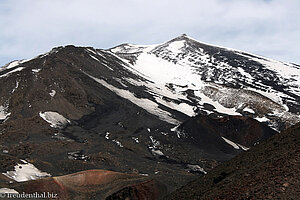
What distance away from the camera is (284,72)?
399ft

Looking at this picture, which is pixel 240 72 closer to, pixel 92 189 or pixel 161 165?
pixel 161 165

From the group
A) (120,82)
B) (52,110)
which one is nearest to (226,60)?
(120,82)

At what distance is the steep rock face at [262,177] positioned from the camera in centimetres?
1034

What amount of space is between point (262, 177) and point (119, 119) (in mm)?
39091

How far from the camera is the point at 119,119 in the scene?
163 ft

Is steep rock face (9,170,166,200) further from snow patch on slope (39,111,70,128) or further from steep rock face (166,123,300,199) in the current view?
snow patch on slope (39,111,70,128)

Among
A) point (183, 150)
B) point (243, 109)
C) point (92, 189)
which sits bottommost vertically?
point (243, 109)

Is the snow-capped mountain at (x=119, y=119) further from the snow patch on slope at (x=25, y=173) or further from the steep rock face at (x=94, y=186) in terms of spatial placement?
the steep rock face at (x=94, y=186)

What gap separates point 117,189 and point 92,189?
5.20ft

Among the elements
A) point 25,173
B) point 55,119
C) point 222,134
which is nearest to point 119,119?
point 55,119

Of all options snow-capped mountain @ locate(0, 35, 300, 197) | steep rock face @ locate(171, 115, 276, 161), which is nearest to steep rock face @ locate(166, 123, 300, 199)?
snow-capped mountain @ locate(0, 35, 300, 197)

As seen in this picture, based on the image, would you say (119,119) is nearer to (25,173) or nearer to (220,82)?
(25,173)

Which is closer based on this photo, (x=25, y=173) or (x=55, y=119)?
(x=25, y=173)

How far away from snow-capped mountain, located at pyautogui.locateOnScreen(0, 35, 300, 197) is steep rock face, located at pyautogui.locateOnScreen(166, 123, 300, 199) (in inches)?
378
